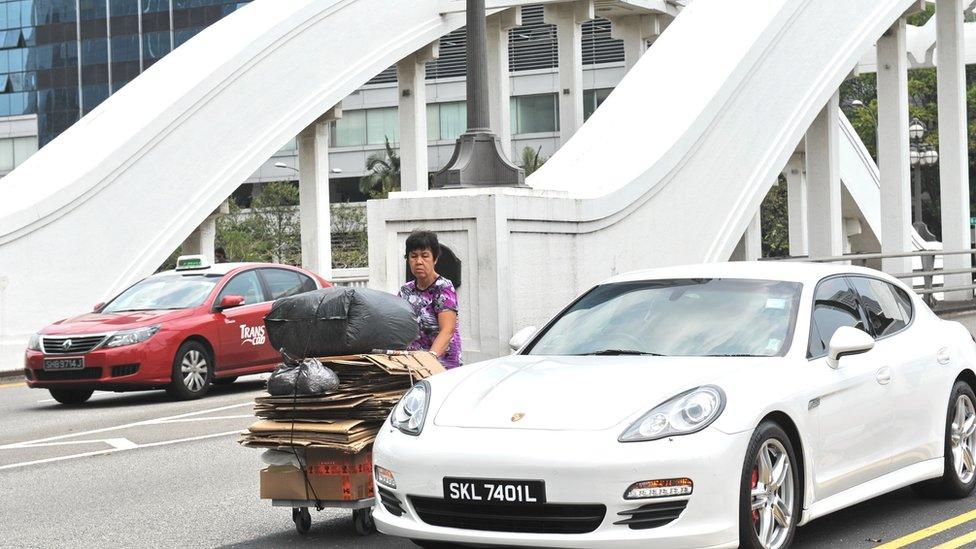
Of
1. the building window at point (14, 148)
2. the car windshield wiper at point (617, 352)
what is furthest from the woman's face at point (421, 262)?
the building window at point (14, 148)

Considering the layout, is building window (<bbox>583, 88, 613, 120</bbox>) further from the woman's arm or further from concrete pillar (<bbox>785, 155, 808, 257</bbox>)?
the woman's arm

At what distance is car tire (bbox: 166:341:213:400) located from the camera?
52.4ft

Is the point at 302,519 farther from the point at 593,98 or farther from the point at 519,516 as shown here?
the point at 593,98

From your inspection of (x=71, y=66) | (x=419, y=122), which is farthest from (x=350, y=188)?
(x=419, y=122)

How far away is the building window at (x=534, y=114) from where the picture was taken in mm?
82688

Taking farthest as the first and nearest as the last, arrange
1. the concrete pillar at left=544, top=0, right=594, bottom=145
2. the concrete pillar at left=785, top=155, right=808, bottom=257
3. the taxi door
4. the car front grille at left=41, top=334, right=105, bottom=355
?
the concrete pillar at left=785, top=155, right=808, bottom=257
the concrete pillar at left=544, top=0, right=594, bottom=145
the taxi door
the car front grille at left=41, top=334, right=105, bottom=355

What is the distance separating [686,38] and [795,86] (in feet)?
6.08

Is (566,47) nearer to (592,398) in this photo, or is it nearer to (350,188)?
(592,398)

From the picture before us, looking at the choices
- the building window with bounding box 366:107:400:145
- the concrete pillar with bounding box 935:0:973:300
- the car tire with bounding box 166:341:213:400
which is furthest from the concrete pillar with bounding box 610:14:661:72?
the building window with bounding box 366:107:400:145

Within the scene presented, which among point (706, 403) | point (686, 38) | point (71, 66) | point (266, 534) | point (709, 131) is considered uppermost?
point (71, 66)

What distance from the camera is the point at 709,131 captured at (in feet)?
63.0

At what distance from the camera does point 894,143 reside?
24234mm

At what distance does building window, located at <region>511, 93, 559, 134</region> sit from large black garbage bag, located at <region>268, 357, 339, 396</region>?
7551 cm

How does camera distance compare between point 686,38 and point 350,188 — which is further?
point 350,188
